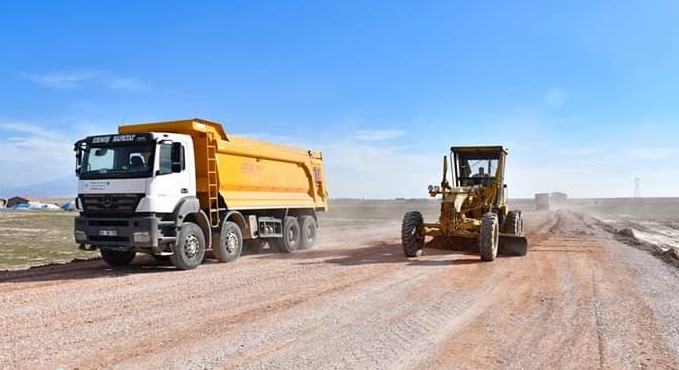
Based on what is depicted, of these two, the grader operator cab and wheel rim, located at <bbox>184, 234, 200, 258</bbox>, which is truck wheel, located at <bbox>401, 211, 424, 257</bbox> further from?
wheel rim, located at <bbox>184, 234, 200, 258</bbox>

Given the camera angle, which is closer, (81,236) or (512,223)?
(81,236)

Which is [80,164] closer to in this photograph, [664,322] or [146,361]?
[146,361]

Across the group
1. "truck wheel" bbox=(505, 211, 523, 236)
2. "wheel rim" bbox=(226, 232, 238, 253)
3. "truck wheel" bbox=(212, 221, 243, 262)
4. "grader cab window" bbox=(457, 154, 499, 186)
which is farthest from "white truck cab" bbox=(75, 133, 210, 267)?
"truck wheel" bbox=(505, 211, 523, 236)

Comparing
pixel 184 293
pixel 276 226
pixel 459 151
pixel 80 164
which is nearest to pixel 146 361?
pixel 184 293

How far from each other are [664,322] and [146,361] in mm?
6480

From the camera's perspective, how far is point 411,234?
14.0 m

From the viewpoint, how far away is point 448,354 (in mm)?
5797

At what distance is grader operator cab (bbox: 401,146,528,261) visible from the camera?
13.7 meters

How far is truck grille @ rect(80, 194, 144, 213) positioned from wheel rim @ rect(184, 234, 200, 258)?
1435mm

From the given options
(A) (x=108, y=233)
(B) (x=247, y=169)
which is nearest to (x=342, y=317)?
(A) (x=108, y=233)

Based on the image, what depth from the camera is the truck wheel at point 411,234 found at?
13969 millimetres

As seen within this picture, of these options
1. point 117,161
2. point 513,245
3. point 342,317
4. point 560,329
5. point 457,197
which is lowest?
point 560,329

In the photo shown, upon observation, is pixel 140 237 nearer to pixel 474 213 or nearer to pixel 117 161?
pixel 117 161

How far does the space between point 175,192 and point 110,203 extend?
1336 millimetres
